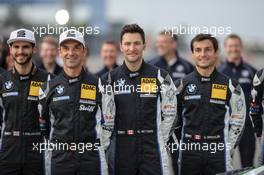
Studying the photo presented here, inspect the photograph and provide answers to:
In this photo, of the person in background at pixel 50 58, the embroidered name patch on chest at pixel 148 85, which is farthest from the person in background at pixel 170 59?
the embroidered name patch on chest at pixel 148 85

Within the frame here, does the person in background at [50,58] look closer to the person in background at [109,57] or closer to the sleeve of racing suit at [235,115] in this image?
the person in background at [109,57]

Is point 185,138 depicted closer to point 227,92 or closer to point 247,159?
point 227,92

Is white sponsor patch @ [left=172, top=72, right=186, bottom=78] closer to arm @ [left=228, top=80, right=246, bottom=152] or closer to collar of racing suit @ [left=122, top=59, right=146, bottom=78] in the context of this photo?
arm @ [left=228, top=80, right=246, bottom=152]

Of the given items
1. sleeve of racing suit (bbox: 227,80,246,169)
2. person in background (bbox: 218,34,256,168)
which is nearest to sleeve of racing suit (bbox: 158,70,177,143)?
sleeve of racing suit (bbox: 227,80,246,169)

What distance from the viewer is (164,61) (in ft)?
33.5

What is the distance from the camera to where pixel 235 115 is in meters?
6.66

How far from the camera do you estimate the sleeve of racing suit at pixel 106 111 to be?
617 cm

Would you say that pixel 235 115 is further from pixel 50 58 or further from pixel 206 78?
pixel 50 58

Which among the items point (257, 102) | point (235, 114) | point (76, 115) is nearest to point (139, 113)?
point (76, 115)

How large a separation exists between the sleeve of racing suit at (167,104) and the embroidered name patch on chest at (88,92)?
0.72 meters

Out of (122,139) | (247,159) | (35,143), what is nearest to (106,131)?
(122,139)

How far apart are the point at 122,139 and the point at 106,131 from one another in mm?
215

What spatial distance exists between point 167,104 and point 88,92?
87 centimetres

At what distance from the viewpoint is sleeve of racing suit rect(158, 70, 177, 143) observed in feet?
21.0
